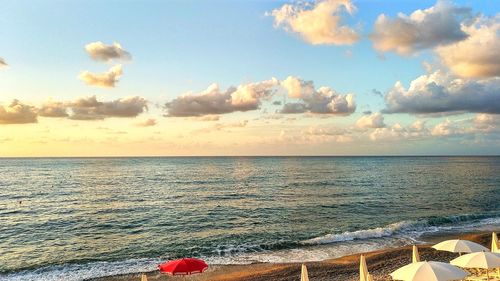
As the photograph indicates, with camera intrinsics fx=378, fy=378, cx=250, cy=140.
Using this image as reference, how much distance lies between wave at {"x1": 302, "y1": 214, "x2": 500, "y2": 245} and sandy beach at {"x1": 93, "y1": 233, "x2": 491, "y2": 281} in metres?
5.61

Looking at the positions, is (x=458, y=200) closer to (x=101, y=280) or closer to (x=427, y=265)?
(x=427, y=265)

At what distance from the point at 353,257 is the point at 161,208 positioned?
1132 inches

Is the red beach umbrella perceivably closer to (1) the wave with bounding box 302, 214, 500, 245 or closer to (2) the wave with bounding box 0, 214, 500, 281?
(2) the wave with bounding box 0, 214, 500, 281

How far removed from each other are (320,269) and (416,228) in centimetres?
1709

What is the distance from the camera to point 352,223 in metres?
36.8

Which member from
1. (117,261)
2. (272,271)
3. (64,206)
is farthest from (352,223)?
(64,206)

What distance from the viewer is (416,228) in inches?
1393

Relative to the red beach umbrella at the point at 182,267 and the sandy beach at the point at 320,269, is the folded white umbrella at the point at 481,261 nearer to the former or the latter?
the sandy beach at the point at 320,269

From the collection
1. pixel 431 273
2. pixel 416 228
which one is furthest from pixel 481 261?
pixel 416 228

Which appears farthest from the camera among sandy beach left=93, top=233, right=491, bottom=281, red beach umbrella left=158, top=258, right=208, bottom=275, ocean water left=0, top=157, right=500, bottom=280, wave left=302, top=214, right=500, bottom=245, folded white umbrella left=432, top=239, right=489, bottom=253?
wave left=302, top=214, right=500, bottom=245

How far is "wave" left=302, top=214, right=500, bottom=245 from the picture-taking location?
31.3 meters

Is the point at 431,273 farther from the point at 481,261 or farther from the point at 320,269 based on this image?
the point at 320,269

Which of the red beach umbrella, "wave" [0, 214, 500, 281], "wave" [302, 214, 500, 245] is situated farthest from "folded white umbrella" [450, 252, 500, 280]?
"wave" [302, 214, 500, 245]

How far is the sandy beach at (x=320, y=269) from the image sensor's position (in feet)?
69.8
